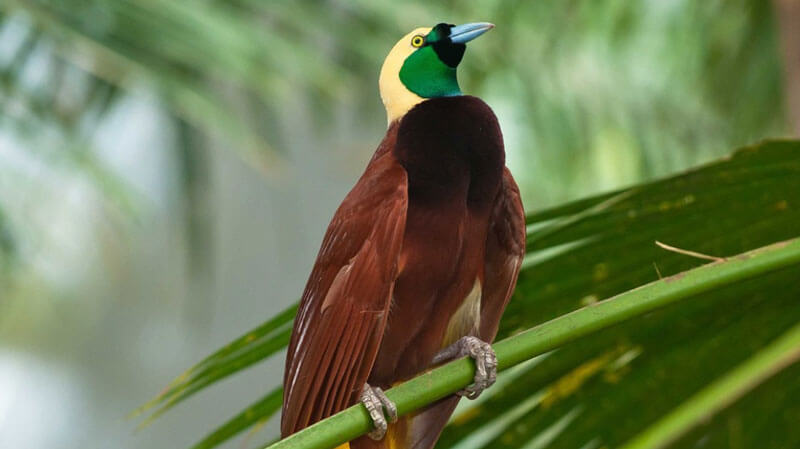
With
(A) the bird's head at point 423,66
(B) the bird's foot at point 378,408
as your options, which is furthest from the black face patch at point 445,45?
(B) the bird's foot at point 378,408

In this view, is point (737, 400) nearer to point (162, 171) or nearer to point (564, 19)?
point (564, 19)

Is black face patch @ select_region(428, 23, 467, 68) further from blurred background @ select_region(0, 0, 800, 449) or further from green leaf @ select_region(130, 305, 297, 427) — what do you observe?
blurred background @ select_region(0, 0, 800, 449)

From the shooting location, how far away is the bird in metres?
0.38

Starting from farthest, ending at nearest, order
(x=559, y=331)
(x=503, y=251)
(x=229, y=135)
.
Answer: (x=229, y=135) < (x=503, y=251) < (x=559, y=331)

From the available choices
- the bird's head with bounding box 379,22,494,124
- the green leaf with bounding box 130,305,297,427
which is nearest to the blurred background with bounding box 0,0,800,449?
the green leaf with bounding box 130,305,297,427

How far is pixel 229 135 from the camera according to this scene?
133 cm

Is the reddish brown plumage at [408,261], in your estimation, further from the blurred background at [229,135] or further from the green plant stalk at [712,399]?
the blurred background at [229,135]

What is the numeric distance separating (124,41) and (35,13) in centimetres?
11

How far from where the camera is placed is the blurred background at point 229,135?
4.73 feet

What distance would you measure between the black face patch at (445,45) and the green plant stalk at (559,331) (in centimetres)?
9

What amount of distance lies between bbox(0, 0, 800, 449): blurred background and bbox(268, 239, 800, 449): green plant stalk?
0.78m

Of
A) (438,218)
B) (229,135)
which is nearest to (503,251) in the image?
(438,218)

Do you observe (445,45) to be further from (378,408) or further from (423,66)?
(378,408)

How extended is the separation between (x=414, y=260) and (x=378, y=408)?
0.24ft
